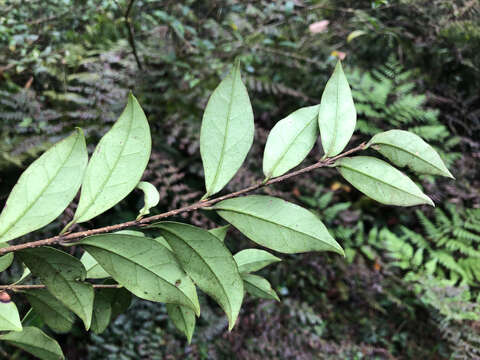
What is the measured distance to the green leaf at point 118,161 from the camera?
0.33 m

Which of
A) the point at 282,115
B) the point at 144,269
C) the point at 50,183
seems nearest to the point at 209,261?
the point at 144,269

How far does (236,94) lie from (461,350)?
5.77 feet

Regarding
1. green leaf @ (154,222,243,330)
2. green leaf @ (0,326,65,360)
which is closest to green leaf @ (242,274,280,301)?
green leaf @ (154,222,243,330)

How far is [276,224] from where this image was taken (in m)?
0.33

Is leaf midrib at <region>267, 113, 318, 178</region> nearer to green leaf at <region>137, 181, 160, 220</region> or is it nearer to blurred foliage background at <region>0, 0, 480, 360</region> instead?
green leaf at <region>137, 181, 160, 220</region>

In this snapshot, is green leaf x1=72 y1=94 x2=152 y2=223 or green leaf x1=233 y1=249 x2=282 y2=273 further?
green leaf x1=233 y1=249 x2=282 y2=273

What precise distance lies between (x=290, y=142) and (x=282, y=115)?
67.5 inches

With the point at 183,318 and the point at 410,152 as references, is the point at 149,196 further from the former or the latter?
the point at 410,152

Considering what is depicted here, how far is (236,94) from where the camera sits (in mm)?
355

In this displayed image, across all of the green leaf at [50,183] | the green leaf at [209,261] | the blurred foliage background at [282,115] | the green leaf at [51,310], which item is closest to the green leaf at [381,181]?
the green leaf at [209,261]

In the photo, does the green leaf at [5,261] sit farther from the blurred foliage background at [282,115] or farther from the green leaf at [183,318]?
the blurred foliage background at [282,115]

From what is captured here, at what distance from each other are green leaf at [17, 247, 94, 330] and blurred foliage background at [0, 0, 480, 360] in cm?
101

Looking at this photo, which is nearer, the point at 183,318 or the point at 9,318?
the point at 9,318

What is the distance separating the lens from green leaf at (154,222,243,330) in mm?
318
